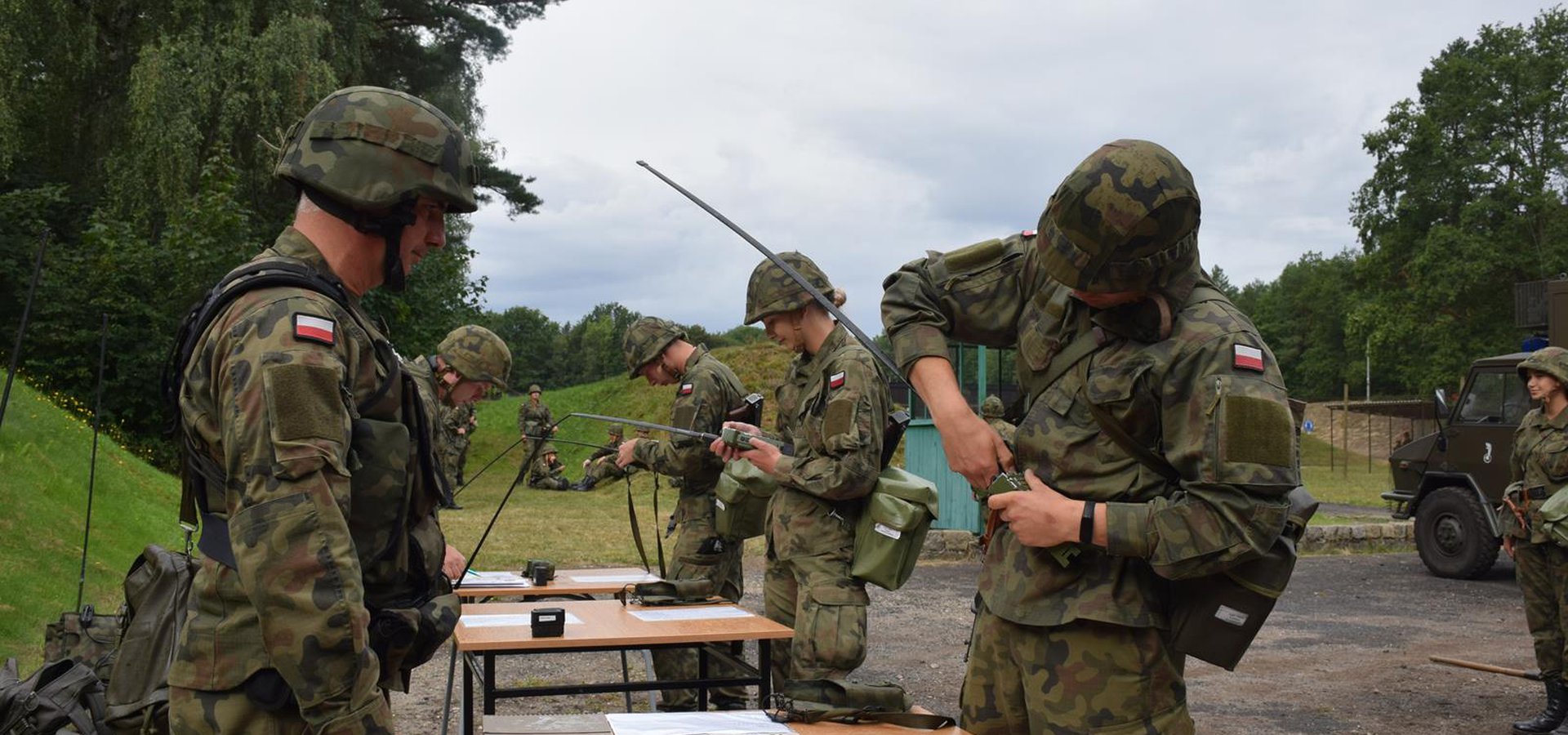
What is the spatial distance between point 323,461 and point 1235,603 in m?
1.83

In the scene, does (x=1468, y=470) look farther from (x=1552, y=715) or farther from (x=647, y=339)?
(x=647, y=339)

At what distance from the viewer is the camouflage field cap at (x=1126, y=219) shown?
239cm

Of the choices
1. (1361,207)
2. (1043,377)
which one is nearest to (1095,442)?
(1043,377)

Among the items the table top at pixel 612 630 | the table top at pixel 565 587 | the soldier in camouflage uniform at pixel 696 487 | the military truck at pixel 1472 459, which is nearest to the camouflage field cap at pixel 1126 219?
the table top at pixel 612 630

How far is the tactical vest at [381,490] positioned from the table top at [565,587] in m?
2.93

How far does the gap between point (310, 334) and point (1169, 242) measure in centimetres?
172

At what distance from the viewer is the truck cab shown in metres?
11.2

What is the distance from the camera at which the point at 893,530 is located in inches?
174

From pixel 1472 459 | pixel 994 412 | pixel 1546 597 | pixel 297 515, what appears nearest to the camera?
pixel 297 515

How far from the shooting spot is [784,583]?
4.84 m

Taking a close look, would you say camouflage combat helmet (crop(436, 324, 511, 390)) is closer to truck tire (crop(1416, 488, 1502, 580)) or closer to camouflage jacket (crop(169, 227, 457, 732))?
camouflage jacket (crop(169, 227, 457, 732))

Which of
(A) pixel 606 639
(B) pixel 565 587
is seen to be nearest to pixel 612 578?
(B) pixel 565 587

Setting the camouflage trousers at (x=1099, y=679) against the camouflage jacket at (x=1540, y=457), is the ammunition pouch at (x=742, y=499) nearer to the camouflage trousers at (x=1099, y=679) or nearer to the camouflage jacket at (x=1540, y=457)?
the camouflage trousers at (x=1099, y=679)

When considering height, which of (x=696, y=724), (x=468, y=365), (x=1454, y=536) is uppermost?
(x=468, y=365)
